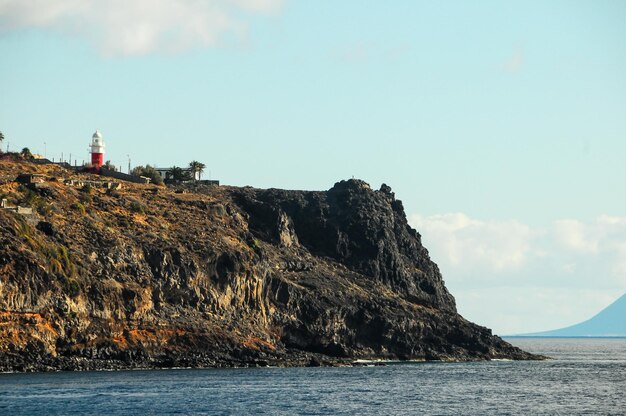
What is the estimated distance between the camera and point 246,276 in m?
176

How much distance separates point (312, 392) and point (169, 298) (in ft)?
144

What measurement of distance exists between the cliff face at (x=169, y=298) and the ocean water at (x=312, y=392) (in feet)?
20.7

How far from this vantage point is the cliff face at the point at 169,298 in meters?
146

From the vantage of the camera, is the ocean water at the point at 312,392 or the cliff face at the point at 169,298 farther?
the cliff face at the point at 169,298

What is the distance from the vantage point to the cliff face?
14625 cm

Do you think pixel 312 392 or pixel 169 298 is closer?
pixel 312 392

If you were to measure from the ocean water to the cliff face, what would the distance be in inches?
249

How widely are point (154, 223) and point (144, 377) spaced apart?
45.3m

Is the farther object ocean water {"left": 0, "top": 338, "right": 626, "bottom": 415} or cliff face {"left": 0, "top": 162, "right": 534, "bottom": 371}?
cliff face {"left": 0, "top": 162, "right": 534, "bottom": 371}

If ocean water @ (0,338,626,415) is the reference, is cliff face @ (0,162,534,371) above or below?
above

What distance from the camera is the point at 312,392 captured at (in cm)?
12631

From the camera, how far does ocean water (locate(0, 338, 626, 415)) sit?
108812 mm

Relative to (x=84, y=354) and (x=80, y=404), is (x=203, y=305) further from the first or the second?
(x=80, y=404)

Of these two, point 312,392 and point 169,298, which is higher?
point 169,298
